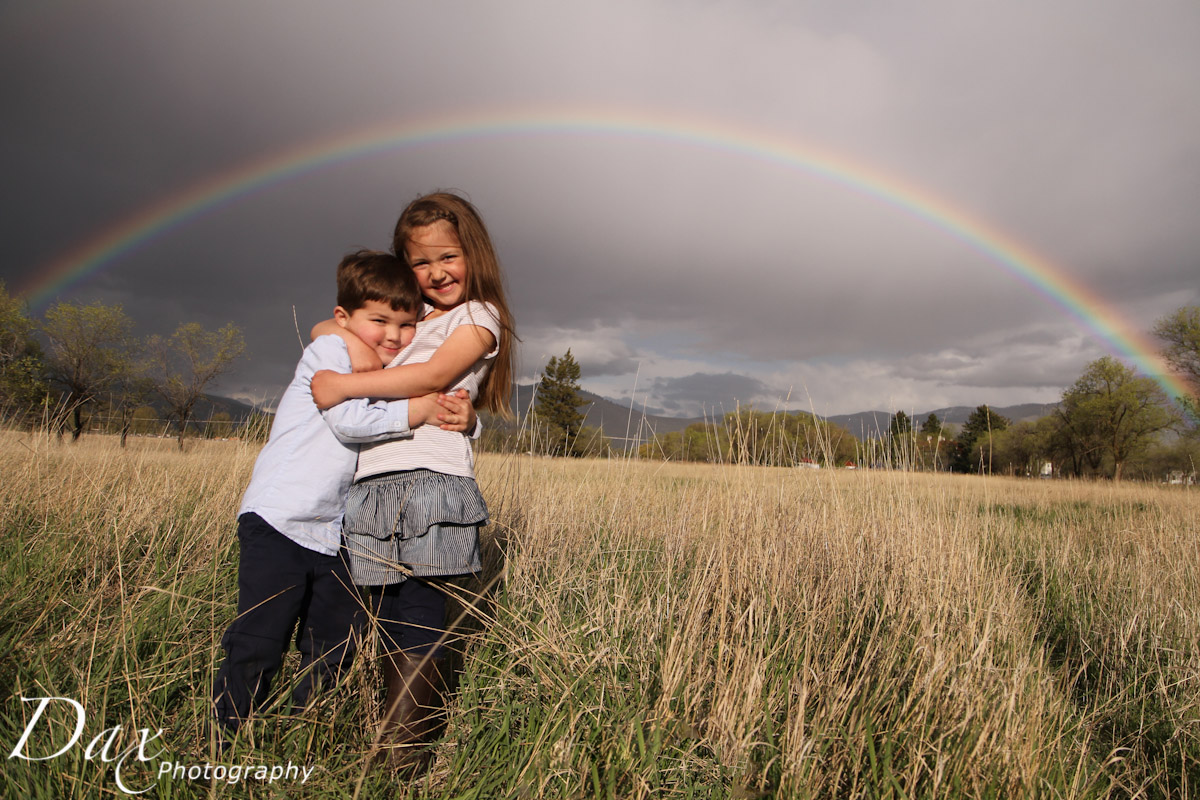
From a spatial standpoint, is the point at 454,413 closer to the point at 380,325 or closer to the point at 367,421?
the point at 367,421

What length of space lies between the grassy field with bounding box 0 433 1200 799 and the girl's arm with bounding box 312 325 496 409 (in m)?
0.77

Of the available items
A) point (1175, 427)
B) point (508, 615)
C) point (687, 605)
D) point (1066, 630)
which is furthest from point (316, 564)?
point (1175, 427)

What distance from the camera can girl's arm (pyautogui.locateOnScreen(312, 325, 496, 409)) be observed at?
68.7 inches

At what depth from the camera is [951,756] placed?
1732 millimetres

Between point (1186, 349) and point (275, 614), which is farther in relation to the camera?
point (1186, 349)

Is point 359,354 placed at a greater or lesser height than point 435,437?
greater

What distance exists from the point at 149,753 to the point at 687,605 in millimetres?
1802

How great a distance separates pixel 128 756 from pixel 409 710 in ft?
2.48

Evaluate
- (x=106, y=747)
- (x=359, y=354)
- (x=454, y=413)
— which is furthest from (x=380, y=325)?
(x=106, y=747)

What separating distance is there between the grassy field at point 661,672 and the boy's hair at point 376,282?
3.50ft

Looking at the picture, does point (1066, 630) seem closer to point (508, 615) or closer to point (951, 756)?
point (951, 756)

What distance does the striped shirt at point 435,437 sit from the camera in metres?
1.83

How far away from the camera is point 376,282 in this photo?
192cm

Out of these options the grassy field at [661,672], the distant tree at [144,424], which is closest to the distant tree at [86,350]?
the distant tree at [144,424]
